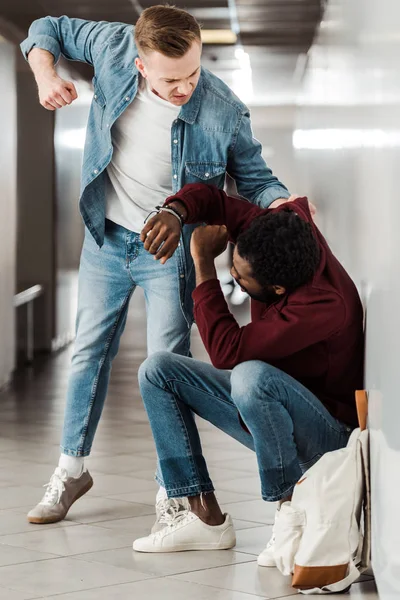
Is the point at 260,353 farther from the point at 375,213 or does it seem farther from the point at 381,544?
the point at 381,544

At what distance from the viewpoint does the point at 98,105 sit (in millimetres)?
3092

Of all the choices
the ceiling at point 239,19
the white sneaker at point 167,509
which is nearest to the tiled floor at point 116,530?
the white sneaker at point 167,509

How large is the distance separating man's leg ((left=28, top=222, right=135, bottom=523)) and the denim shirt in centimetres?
9

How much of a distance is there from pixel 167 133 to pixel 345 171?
3.51 feet

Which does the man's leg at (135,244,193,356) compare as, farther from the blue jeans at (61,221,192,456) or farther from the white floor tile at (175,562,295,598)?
the white floor tile at (175,562,295,598)

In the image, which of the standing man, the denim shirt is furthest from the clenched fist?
the denim shirt

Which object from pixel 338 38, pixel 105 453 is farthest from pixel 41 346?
pixel 338 38

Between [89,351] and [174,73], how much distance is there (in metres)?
0.95

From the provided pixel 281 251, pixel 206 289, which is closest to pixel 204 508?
pixel 206 289

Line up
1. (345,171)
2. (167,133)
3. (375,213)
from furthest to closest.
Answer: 1. (345,171)
2. (167,133)
3. (375,213)

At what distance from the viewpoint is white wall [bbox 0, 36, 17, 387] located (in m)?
6.41

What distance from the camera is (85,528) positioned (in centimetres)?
314

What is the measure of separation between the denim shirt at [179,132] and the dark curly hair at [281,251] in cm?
42

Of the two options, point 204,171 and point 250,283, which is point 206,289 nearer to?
point 250,283
